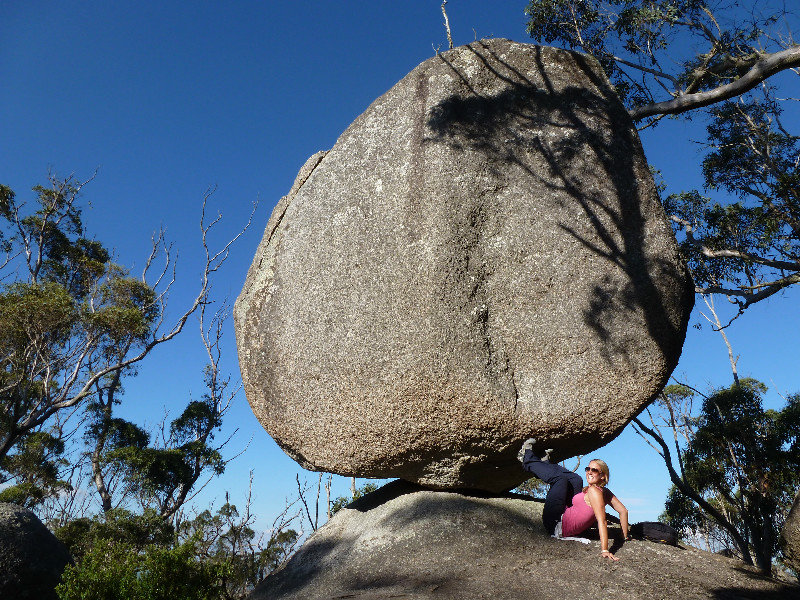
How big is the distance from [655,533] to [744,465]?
7.92 metres

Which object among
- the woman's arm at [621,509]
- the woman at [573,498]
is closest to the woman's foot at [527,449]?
the woman at [573,498]

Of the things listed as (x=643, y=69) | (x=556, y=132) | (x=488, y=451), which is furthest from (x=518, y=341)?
(x=643, y=69)

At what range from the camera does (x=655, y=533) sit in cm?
532

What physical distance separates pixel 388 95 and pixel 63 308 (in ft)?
32.8

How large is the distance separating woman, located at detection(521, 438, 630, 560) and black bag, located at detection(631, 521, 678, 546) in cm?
24

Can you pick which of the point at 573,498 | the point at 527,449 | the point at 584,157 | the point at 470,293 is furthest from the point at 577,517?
the point at 584,157

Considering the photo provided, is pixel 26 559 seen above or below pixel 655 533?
above

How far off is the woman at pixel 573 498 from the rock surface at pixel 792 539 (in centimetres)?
224

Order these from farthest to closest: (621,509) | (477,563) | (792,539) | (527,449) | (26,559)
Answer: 1. (26,559)
2. (792,539)
3. (527,449)
4. (621,509)
5. (477,563)

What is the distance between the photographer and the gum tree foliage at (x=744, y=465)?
11.2 metres

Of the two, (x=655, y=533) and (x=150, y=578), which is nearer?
(x=655, y=533)

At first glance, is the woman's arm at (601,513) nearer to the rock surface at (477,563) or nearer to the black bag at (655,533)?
the rock surface at (477,563)

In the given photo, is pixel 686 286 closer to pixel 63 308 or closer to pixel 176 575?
pixel 176 575

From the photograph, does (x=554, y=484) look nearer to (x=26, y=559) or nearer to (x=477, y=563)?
(x=477, y=563)
